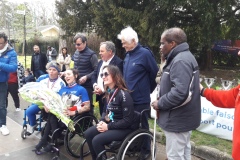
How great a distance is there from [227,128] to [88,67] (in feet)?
7.60

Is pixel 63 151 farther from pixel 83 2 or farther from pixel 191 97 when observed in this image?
pixel 83 2

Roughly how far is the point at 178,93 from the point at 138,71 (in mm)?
1029

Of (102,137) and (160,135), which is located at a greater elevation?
(102,137)

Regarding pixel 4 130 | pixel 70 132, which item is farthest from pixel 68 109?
pixel 4 130

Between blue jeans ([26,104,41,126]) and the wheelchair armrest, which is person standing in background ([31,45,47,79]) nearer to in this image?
blue jeans ([26,104,41,126])

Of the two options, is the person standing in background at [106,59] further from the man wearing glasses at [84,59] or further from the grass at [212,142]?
the grass at [212,142]

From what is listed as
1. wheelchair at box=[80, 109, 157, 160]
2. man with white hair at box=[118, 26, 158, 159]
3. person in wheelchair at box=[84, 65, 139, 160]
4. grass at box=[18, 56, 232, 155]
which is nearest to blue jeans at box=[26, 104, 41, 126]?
person in wheelchair at box=[84, 65, 139, 160]

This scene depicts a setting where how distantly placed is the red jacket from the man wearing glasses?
6.73ft

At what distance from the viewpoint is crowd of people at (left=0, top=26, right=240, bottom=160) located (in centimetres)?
232

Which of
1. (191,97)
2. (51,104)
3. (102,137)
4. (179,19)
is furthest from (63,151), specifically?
(179,19)

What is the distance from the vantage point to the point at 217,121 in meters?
3.98

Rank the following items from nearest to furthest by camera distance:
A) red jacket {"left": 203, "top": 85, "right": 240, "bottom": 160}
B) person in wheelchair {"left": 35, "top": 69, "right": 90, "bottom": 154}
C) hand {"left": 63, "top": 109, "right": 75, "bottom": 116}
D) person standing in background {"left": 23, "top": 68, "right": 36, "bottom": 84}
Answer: red jacket {"left": 203, "top": 85, "right": 240, "bottom": 160} → hand {"left": 63, "top": 109, "right": 75, "bottom": 116} → person in wheelchair {"left": 35, "top": 69, "right": 90, "bottom": 154} → person standing in background {"left": 23, "top": 68, "right": 36, "bottom": 84}

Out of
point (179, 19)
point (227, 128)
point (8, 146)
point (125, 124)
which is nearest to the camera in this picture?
point (125, 124)

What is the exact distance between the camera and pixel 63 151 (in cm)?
392
